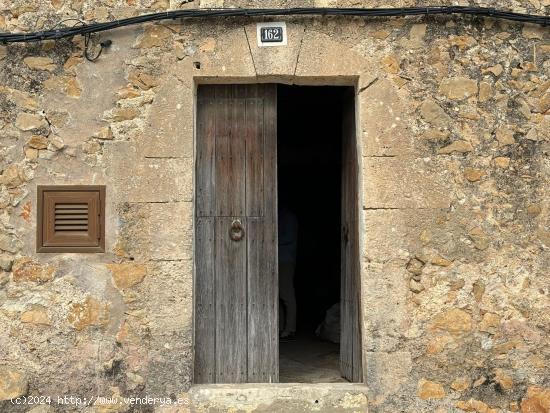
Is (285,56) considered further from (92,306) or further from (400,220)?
(92,306)

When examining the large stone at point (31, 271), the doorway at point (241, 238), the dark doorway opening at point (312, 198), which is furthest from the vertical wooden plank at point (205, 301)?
the dark doorway opening at point (312, 198)

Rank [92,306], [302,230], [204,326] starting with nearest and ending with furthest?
[92,306] → [204,326] → [302,230]

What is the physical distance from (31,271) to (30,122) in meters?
0.91

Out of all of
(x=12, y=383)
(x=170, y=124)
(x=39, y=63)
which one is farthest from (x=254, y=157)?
(x=12, y=383)

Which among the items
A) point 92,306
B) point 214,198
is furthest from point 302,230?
point 92,306

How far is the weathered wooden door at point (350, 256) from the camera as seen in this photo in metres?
4.17

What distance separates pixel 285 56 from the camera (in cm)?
399

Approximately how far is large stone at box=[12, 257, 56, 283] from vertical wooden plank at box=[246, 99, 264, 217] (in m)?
1.28

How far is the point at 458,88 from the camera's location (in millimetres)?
3988

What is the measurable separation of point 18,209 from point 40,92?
730mm

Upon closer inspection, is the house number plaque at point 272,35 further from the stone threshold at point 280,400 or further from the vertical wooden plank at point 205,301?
the stone threshold at point 280,400

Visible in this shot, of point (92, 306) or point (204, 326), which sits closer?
point (92, 306)

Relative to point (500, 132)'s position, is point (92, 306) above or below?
below

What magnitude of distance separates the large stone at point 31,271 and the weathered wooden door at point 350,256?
74.6 inches
